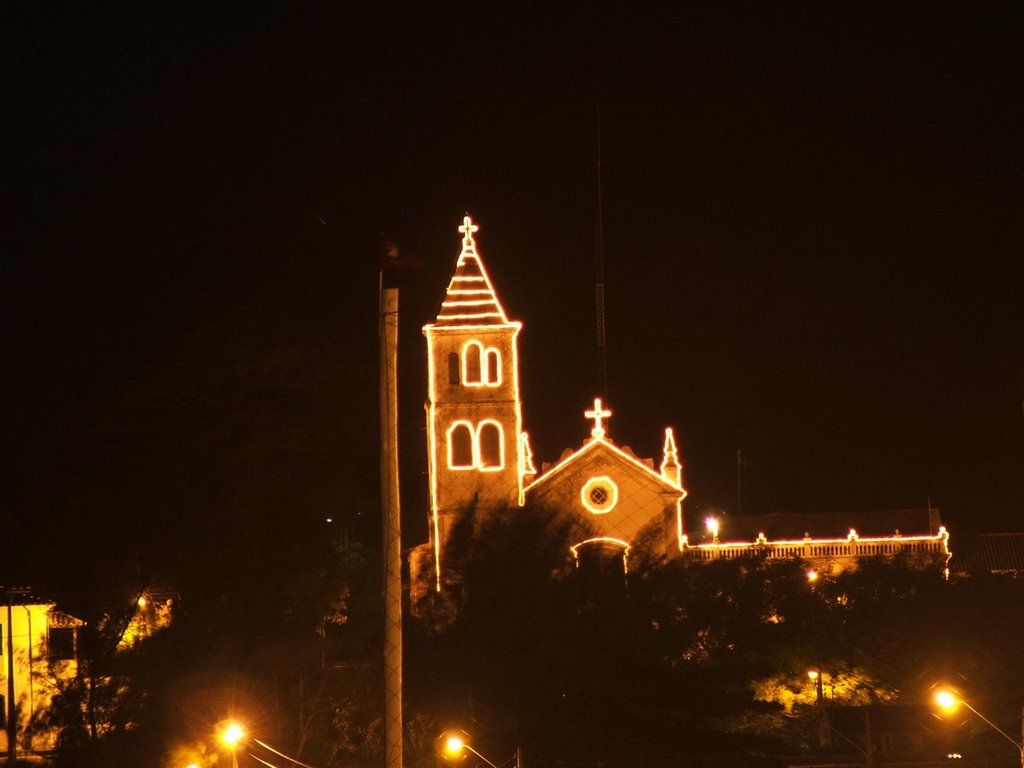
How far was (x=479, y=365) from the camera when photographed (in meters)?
53.8

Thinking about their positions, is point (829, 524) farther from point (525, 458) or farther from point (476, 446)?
point (476, 446)

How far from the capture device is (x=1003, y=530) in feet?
253

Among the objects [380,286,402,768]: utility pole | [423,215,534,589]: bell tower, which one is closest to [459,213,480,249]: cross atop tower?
[423,215,534,589]: bell tower

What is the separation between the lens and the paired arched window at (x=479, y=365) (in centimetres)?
5381

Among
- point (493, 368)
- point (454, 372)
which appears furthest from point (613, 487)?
point (454, 372)

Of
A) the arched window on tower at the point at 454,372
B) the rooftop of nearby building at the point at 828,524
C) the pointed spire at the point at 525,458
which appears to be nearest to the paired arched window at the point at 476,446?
the pointed spire at the point at 525,458

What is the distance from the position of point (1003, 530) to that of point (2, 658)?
47.1m

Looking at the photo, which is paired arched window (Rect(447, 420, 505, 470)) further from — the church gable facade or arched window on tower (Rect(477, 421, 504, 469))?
the church gable facade

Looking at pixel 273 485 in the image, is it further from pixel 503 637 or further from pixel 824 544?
pixel 503 637

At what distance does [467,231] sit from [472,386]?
4902 mm

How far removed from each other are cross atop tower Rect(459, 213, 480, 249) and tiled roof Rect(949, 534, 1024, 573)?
24915 millimetres

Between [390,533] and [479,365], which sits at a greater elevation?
[479,365]

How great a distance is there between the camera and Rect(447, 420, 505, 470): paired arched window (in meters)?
53.9

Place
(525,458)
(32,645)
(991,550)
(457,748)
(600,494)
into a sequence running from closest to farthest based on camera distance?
(457,748) < (32,645) < (600,494) < (525,458) < (991,550)
